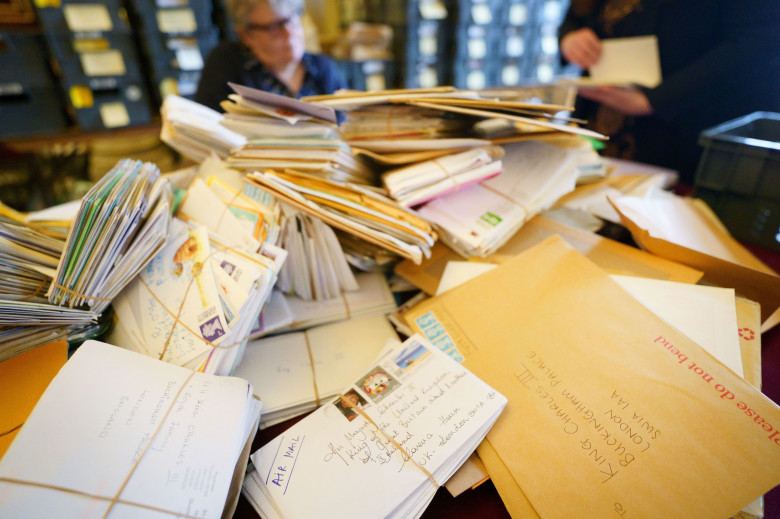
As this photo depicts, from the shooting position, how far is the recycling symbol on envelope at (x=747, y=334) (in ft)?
2.26

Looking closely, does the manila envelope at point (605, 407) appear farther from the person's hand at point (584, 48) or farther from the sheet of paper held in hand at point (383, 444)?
the person's hand at point (584, 48)

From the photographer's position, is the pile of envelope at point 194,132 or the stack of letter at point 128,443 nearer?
the stack of letter at point 128,443

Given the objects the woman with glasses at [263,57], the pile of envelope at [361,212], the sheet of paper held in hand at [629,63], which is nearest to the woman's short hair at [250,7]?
the woman with glasses at [263,57]

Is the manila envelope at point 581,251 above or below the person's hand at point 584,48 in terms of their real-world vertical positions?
below

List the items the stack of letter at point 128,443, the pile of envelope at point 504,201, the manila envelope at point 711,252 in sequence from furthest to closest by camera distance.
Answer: the pile of envelope at point 504,201 < the manila envelope at point 711,252 < the stack of letter at point 128,443

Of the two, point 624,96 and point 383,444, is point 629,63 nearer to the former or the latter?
point 624,96

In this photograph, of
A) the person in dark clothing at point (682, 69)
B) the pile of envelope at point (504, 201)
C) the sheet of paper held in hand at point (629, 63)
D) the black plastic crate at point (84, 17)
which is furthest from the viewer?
the black plastic crate at point (84, 17)

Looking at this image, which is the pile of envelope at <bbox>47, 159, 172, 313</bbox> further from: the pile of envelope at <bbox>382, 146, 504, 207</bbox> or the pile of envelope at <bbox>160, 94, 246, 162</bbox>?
the pile of envelope at <bbox>382, 146, 504, 207</bbox>

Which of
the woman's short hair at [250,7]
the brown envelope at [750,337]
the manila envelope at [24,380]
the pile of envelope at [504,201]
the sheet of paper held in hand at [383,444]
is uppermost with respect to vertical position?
the woman's short hair at [250,7]

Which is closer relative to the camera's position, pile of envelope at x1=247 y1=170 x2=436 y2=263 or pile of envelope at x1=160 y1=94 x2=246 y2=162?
pile of envelope at x1=247 y1=170 x2=436 y2=263

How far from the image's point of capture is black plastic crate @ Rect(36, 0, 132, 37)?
2029 mm

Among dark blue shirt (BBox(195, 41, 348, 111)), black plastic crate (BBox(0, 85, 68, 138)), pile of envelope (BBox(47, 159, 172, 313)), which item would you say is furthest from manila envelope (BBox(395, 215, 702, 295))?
black plastic crate (BBox(0, 85, 68, 138))

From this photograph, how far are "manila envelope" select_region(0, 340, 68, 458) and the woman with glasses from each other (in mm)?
1392

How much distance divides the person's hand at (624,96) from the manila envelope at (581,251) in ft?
2.57
